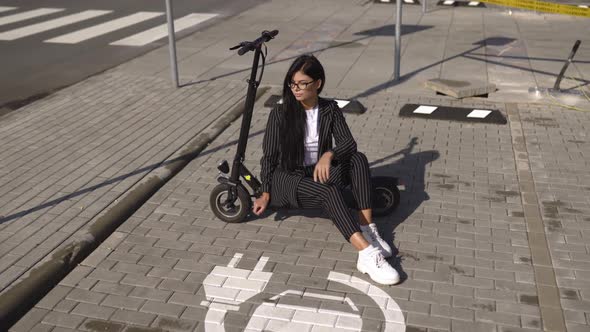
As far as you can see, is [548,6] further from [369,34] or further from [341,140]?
[341,140]

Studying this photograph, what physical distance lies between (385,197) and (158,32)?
35.7 feet

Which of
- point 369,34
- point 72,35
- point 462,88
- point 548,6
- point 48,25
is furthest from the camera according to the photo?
point 48,25

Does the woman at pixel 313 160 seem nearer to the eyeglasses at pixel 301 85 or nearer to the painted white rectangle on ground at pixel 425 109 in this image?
the eyeglasses at pixel 301 85

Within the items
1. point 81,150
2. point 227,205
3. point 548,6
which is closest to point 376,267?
point 227,205

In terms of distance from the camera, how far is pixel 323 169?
215 inches

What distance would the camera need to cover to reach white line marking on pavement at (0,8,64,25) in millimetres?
17375

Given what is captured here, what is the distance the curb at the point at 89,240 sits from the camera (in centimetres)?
493

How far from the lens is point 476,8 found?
755 inches

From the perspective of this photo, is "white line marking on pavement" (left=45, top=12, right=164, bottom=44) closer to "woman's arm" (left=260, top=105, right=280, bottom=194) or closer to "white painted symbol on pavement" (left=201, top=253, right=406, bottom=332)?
"woman's arm" (left=260, top=105, right=280, bottom=194)

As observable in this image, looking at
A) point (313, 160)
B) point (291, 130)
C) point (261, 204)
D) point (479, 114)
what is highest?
point (291, 130)

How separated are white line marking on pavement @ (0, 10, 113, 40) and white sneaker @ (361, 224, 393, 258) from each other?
40.3ft

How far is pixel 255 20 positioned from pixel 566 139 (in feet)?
34.0

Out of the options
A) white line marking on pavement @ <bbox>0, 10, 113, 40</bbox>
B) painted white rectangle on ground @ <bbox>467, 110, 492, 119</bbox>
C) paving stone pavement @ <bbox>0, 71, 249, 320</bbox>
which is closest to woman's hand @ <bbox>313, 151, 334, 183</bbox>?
paving stone pavement @ <bbox>0, 71, 249, 320</bbox>

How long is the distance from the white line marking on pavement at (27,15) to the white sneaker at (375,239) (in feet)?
47.2
